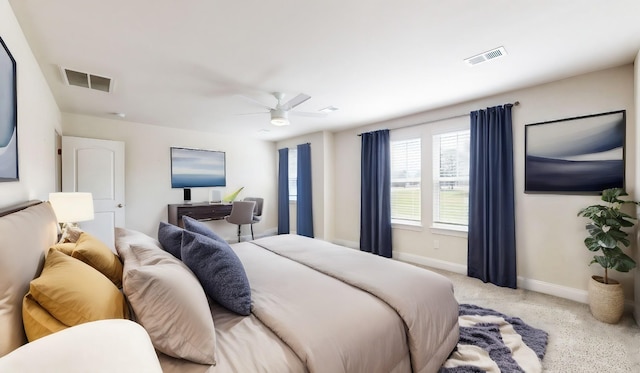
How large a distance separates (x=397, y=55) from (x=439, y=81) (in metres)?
0.82

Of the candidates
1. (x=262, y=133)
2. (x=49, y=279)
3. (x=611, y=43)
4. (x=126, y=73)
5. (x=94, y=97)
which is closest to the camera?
(x=49, y=279)

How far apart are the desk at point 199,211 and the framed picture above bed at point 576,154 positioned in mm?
4780

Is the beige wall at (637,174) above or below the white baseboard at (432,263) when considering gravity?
above

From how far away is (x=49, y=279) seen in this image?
3.01 ft

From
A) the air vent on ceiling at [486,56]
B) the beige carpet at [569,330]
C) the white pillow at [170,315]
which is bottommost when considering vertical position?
the beige carpet at [569,330]

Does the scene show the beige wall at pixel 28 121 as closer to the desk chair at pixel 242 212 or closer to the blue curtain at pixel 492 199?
the desk chair at pixel 242 212

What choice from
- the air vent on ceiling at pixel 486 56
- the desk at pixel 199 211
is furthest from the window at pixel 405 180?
the desk at pixel 199 211

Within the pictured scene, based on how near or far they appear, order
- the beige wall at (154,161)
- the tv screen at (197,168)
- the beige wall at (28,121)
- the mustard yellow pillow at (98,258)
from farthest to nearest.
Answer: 1. the tv screen at (197,168)
2. the beige wall at (154,161)
3. the beige wall at (28,121)
4. the mustard yellow pillow at (98,258)

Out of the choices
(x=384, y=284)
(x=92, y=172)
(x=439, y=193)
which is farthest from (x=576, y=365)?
(x=92, y=172)

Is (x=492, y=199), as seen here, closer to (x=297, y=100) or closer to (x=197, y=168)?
(x=297, y=100)

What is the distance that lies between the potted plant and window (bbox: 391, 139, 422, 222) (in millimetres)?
1974

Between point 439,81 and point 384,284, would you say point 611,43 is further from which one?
point 384,284

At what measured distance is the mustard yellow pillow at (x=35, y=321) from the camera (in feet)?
2.75

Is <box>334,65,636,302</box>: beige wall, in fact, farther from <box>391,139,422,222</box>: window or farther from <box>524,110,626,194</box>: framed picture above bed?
<box>391,139,422,222</box>: window
